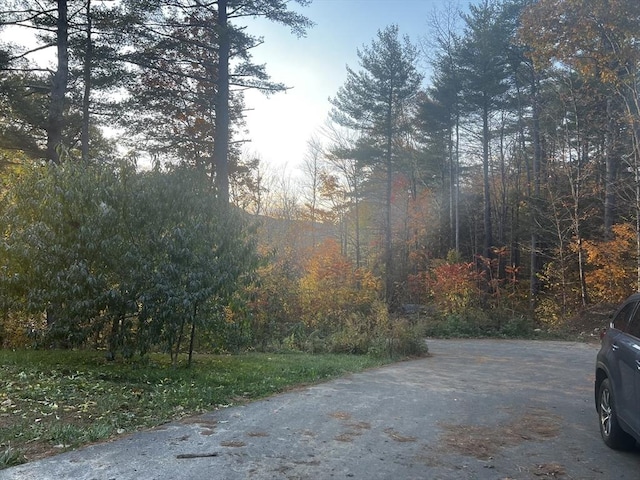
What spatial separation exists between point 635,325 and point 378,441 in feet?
9.32

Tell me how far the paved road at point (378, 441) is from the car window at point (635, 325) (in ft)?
3.83

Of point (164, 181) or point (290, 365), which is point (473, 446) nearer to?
point (290, 365)

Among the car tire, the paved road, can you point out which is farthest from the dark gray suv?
the paved road

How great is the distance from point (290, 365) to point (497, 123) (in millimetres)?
25296

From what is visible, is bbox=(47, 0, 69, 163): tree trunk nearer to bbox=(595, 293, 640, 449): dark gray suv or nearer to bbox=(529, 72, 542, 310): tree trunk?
bbox=(595, 293, 640, 449): dark gray suv

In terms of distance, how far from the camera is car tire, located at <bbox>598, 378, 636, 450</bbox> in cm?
507

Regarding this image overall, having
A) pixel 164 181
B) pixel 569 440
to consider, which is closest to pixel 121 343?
pixel 164 181

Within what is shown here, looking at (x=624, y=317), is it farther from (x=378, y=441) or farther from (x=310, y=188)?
(x=310, y=188)

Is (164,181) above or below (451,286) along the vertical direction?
above

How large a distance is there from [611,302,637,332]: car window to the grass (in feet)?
16.4

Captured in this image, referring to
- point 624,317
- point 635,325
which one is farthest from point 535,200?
point 635,325

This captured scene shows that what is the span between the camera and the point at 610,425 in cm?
520

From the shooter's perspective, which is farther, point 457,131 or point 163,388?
point 457,131

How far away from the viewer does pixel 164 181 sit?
9922 millimetres
